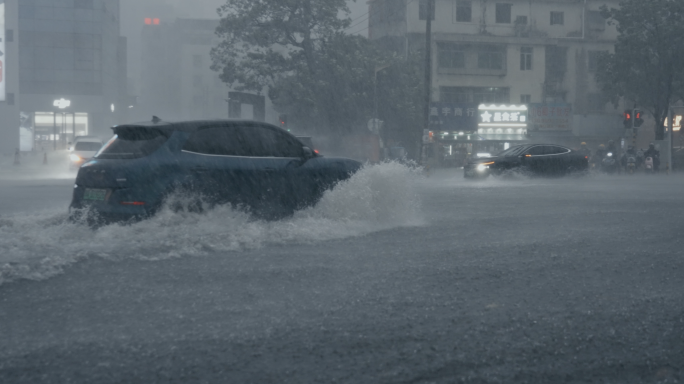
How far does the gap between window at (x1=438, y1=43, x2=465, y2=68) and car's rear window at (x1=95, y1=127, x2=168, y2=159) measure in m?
42.0

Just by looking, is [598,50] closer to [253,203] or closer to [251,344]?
[253,203]

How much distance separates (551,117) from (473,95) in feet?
17.5

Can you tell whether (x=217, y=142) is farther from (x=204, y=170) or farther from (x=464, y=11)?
(x=464, y=11)

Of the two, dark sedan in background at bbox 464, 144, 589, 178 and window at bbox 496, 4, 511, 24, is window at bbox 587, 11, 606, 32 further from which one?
dark sedan in background at bbox 464, 144, 589, 178

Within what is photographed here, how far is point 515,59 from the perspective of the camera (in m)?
48.9

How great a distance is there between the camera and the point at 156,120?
305 inches

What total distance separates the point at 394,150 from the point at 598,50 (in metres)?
22.7

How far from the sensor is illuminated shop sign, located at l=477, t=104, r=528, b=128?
46344mm

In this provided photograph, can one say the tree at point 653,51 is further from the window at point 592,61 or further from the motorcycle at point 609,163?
the motorcycle at point 609,163

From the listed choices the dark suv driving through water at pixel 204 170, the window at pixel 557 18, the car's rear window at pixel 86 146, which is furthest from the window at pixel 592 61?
the dark suv driving through water at pixel 204 170

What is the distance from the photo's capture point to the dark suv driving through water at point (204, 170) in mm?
6988

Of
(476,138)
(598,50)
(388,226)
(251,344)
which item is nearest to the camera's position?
(251,344)

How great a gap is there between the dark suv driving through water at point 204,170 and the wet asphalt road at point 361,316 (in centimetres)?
120

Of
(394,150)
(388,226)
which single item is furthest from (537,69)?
(388,226)
